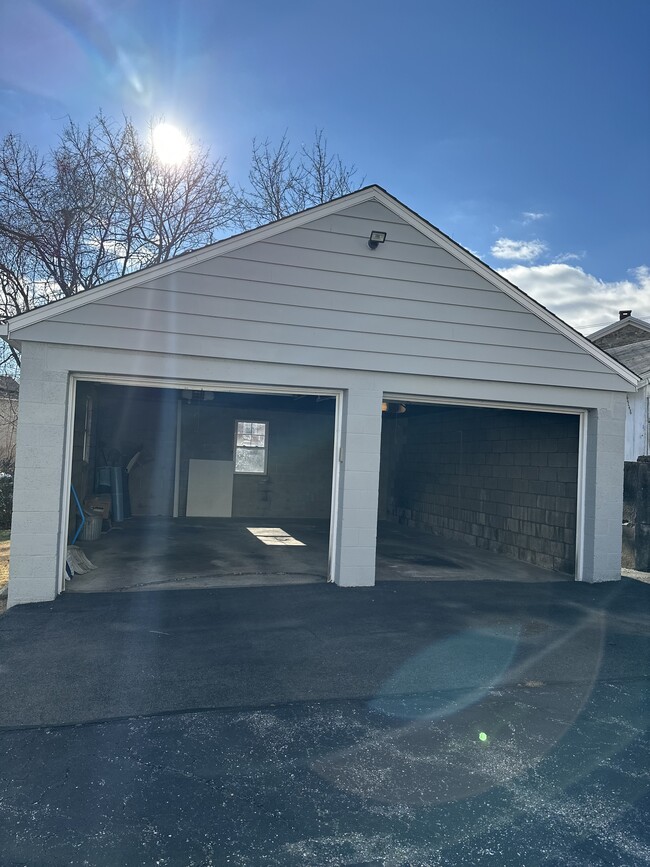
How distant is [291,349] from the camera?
23.1ft

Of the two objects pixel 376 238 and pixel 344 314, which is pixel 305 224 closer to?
pixel 376 238

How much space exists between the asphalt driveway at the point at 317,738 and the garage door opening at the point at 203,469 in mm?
4603

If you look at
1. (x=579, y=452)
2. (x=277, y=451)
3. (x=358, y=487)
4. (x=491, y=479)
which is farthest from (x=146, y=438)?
(x=579, y=452)

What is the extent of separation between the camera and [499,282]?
7.74 m

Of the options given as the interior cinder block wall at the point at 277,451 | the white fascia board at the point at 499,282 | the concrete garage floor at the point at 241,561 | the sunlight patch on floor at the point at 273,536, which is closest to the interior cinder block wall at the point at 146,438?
the interior cinder block wall at the point at 277,451

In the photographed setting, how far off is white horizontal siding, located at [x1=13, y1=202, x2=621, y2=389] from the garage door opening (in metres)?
3.89

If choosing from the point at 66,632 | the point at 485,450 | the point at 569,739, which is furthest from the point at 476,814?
the point at 485,450

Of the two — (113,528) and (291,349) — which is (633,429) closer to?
(291,349)

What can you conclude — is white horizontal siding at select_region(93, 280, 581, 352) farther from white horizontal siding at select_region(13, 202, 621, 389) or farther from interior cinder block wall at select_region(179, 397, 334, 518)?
interior cinder block wall at select_region(179, 397, 334, 518)

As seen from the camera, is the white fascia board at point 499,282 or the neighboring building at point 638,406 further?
the neighboring building at point 638,406

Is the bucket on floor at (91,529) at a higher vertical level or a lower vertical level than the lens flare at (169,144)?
lower

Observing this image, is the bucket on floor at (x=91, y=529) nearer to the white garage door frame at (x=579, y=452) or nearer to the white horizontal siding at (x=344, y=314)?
the white horizontal siding at (x=344, y=314)

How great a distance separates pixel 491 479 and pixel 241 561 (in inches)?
180

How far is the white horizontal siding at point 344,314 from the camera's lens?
6.68 meters
